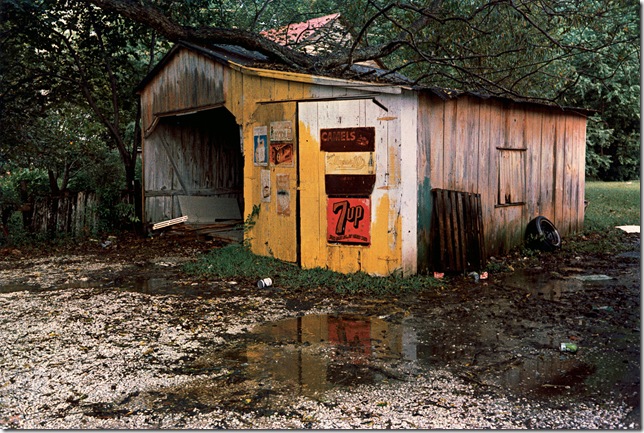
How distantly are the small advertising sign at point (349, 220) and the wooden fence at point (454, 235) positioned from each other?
3.57 feet

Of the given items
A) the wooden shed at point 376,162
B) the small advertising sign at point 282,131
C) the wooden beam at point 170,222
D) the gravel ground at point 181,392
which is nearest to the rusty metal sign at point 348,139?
the wooden shed at point 376,162

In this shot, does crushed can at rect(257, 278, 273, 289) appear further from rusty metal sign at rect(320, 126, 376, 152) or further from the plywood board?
the plywood board

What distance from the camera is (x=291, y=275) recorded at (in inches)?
360

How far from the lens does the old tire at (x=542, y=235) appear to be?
11.3 meters

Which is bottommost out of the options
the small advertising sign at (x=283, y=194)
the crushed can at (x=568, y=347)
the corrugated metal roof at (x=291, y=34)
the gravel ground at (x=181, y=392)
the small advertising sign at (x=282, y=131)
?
the gravel ground at (x=181, y=392)

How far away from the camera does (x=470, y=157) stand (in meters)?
A: 10.2

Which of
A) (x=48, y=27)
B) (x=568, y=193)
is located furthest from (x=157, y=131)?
(x=568, y=193)

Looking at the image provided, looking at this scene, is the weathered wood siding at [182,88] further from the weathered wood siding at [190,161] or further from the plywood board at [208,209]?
the plywood board at [208,209]

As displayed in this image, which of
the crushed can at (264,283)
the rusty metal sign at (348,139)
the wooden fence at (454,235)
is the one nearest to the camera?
the crushed can at (264,283)

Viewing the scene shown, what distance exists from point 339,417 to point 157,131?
10904 mm

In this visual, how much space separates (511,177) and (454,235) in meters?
2.90

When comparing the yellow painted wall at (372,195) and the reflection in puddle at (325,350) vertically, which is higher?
the yellow painted wall at (372,195)

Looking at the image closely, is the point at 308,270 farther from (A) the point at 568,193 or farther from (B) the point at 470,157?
(A) the point at 568,193

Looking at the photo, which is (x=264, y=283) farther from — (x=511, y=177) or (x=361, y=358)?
(x=511, y=177)
